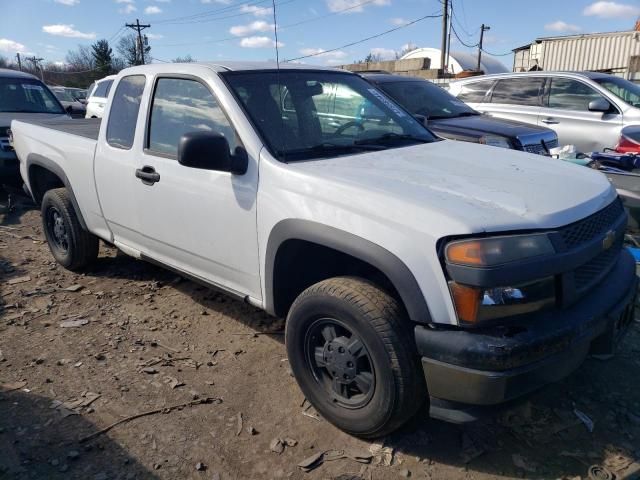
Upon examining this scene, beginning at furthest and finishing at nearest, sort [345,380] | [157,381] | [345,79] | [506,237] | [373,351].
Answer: [345,79], [157,381], [345,380], [373,351], [506,237]

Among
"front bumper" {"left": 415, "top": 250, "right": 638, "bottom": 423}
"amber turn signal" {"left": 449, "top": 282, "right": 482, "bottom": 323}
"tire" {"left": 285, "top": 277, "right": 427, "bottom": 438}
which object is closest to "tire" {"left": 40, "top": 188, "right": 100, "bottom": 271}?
"tire" {"left": 285, "top": 277, "right": 427, "bottom": 438}

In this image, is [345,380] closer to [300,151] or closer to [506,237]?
[506,237]

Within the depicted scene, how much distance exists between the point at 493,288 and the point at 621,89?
24.1ft

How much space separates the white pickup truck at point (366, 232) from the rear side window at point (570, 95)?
5312 mm

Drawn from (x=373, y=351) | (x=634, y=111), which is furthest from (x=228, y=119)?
(x=634, y=111)

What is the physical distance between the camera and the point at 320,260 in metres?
2.99

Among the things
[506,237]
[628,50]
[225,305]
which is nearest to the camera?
[506,237]

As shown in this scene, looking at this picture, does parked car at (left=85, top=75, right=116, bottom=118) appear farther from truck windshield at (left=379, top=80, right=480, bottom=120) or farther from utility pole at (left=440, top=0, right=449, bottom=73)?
utility pole at (left=440, top=0, right=449, bottom=73)

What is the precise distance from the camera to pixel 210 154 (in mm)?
2793

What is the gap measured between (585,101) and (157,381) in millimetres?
7369

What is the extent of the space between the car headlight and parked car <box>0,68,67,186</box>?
24.8 ft

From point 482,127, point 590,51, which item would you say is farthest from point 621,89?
point 590,51

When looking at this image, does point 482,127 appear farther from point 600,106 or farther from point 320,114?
point 320,114

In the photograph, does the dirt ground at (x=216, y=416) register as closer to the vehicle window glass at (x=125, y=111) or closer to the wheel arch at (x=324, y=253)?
the wheel arch at (x=324, y=253)
